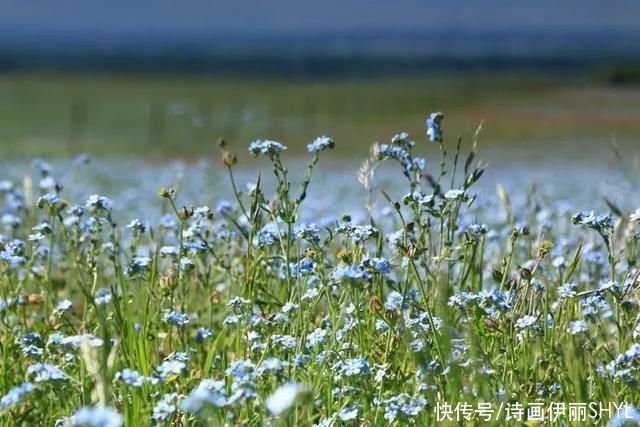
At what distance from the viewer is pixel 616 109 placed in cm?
6156

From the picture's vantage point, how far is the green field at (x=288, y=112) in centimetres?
4858

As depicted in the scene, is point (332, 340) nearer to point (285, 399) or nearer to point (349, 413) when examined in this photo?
point (349, 413)

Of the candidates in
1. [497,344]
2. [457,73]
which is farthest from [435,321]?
[457,73]

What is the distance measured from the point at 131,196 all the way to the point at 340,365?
10217 millimetres

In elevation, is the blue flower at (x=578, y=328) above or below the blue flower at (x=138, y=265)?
below

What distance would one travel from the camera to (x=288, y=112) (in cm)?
6469

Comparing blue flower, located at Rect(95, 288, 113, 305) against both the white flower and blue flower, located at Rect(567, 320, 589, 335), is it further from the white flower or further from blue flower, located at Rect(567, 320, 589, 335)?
the white flower

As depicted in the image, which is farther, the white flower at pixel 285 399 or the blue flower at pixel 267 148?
the blue flower at pixel 267 148

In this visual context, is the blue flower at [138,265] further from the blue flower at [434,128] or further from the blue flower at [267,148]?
the blue flower at [434,128]

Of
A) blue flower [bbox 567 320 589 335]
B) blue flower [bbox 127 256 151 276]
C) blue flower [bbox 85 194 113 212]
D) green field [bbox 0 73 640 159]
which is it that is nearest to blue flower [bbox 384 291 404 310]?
blue flower [bbox 567 320 589 335]

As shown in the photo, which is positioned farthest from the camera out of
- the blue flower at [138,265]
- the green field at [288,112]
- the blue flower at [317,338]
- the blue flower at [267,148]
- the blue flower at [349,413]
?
the green field at [288,112]

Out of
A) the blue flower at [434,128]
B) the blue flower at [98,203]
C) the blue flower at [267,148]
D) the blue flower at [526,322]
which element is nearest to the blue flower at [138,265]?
the blue flower at [98,203]

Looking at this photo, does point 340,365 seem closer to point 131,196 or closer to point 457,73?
point 131,196

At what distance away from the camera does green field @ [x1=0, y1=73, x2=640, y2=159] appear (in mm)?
48581
